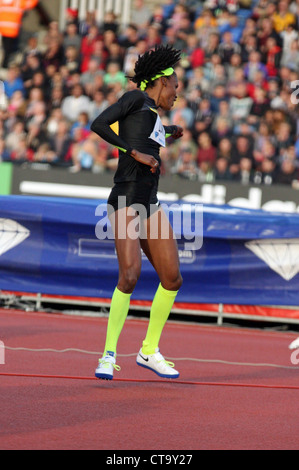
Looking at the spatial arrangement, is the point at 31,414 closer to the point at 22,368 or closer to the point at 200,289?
the point at 22,368

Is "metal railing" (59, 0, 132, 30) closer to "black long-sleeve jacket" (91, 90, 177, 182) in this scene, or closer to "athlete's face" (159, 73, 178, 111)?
"athlete's face" (159, 73, 178, 111)

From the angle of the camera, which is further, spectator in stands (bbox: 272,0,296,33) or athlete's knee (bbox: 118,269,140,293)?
spectator in stands (bbox: 272,0,296,33)

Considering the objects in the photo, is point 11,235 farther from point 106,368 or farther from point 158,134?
point 106,368

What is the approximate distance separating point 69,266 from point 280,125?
612 centimetres

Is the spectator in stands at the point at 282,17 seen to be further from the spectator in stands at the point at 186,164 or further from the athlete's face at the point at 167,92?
the athlete's face at the point at 167,92

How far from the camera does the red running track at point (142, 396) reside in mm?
4223

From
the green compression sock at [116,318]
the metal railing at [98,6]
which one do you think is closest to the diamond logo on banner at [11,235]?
the green compression sock at [116,318]

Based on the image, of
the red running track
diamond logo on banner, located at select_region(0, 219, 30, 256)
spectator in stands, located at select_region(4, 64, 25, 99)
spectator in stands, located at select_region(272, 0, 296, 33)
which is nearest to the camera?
the red running track

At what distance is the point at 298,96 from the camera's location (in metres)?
15.3

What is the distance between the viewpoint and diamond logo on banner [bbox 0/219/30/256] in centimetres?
986

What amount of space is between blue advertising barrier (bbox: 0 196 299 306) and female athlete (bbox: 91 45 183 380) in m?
3.87

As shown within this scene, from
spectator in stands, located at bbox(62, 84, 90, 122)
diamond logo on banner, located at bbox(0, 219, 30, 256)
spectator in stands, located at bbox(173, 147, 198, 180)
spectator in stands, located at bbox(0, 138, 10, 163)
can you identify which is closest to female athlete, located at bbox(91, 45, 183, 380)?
diamond logo on banner, located at bbox(0, 219, 30, 256)

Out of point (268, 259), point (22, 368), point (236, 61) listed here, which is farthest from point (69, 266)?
point (236, 61)
